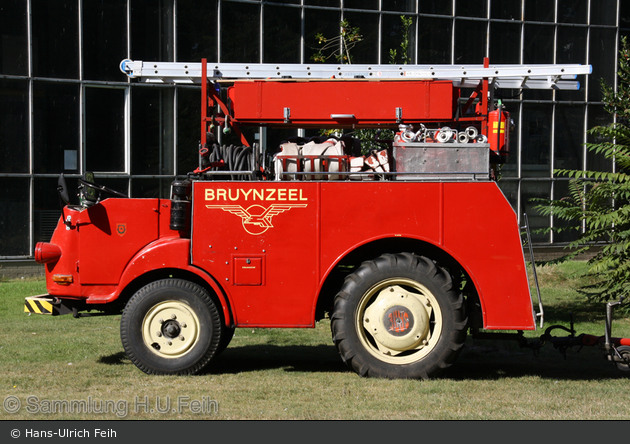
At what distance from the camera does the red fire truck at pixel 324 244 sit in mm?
7000

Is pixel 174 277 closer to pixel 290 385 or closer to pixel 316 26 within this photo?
pixel 290 385

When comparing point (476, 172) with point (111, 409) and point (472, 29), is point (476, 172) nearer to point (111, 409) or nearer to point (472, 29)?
point (111, 409)

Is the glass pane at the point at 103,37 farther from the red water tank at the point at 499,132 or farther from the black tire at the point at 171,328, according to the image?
the red water tank at the point at 499,132

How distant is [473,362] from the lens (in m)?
8.36

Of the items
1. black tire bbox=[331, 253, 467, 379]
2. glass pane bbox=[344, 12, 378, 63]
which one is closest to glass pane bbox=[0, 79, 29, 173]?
glass pane bbox=[344, 12, 378, 63]

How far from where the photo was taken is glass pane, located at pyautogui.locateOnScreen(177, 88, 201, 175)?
17.1 m

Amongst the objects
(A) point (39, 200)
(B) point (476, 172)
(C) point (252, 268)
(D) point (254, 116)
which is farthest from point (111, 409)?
(A) point (39, 200)

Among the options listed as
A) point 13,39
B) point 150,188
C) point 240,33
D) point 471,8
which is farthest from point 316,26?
point 13,39

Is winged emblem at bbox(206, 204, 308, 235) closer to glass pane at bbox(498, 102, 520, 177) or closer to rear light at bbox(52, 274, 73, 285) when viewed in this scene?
rear light at bbox(52, 274, 73, 285)

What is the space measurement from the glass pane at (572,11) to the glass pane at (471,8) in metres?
2.43

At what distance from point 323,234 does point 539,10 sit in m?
15.7

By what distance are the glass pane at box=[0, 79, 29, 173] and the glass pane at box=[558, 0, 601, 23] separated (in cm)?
1482

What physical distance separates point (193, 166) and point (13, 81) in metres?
4.50

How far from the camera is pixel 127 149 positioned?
1669cm
